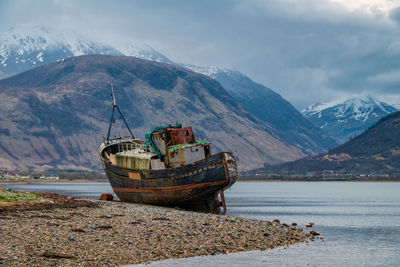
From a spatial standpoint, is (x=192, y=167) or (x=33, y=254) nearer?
(x=33, y=254)

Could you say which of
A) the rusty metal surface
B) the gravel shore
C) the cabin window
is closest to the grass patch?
the gravel shore

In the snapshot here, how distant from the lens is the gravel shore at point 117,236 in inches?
1293

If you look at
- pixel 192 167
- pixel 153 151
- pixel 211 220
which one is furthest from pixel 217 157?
pixel 211 220

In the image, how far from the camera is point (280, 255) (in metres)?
40.7

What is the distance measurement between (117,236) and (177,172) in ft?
96.8

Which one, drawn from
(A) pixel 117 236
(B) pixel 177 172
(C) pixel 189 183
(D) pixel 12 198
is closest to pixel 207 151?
(B) pixel 177 172

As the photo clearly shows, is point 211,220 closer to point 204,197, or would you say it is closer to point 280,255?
point 280,255

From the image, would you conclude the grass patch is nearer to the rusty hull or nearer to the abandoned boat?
the rusty hull

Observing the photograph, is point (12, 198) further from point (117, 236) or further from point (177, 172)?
point (177, 172)

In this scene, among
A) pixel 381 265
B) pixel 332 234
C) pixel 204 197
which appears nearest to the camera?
pixel 381 265

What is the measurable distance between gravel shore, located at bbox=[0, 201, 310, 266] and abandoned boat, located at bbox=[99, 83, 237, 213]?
1446 centimetres

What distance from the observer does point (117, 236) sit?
39.4 metres

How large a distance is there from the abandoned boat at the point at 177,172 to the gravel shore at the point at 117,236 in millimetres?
14460

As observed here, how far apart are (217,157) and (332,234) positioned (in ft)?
56.0
